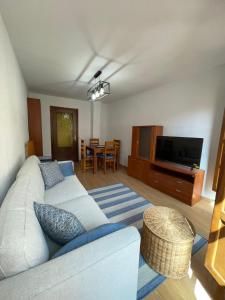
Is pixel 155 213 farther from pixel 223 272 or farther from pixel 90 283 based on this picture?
pixel 90 283

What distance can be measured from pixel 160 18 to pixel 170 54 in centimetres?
72

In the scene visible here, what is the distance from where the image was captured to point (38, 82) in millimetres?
3344

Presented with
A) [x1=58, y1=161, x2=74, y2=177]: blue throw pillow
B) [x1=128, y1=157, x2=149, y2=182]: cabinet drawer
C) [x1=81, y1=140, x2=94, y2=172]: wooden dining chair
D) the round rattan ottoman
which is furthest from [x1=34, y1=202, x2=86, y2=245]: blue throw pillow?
[x1=81, y1=140, x2=94, y2=172]: wooden dining chair

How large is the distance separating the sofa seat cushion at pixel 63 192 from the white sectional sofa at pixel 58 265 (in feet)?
2.41

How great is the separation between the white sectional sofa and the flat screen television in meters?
2.17

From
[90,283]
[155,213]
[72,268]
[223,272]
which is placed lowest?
[223,272]

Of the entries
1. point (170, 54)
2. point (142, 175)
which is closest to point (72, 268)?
point (170, 54)

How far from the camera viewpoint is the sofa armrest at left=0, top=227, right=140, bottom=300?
530 millimetres

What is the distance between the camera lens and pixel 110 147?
4012 mm

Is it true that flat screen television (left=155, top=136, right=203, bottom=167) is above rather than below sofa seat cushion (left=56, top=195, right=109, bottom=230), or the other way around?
above

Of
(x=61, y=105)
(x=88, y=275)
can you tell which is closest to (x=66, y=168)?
(x=88, y=275)

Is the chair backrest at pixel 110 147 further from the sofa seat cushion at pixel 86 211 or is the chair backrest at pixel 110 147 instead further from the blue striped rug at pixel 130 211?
the sofa seat cushion at pixel 86 211

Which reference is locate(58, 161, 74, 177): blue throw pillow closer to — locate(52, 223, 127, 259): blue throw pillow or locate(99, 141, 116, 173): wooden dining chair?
locate(99, 141, 116, 173): wooden dining chair

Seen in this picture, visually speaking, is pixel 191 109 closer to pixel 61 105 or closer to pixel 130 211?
pixel 130 211
